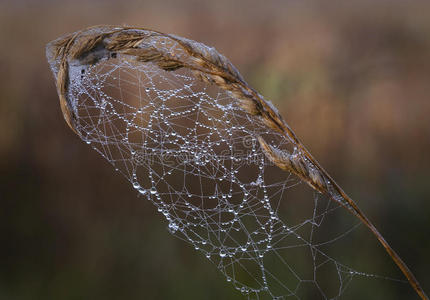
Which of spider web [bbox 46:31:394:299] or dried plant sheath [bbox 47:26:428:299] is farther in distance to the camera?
spider web [bbox 46:31:394:299]

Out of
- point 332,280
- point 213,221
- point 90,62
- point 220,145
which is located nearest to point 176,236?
point 213,221

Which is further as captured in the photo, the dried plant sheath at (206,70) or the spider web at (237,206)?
the spider web at (237,206)

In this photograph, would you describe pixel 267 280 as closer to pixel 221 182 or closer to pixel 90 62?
pixel 221 182

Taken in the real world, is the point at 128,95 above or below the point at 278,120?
above

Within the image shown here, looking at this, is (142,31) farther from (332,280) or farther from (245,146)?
(332,280)

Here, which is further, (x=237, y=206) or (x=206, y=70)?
(x=237, y=206)

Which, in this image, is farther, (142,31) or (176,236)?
(176,236)

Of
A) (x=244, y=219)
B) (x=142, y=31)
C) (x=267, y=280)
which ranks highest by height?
(x=142, y=31)
